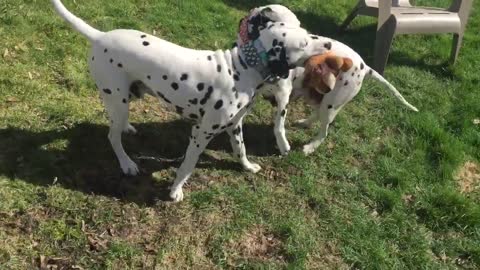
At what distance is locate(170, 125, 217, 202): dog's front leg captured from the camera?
13.8ft

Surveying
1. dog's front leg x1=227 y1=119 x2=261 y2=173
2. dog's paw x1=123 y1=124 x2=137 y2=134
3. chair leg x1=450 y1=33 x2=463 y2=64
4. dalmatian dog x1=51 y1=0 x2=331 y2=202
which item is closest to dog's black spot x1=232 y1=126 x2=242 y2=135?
dog's front leg x1=227 y1=119 x2=261 y2=173

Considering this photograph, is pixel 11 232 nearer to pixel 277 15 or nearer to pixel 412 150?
pixel 277 15

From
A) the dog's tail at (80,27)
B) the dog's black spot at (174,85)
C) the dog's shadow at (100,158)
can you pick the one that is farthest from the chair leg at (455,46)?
the dog's tail at (80,27)

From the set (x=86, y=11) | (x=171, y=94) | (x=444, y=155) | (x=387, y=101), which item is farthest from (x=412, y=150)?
(x=86, y=11)

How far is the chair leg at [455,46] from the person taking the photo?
7518 millimetres

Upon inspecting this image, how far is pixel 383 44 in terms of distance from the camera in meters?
7.13

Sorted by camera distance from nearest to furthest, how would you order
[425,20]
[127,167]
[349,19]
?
[127,167] < [425,20] < [349,19]

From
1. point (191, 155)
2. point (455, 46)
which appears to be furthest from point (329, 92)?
point (455, 46)

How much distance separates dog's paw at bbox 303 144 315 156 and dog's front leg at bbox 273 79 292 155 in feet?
0.59

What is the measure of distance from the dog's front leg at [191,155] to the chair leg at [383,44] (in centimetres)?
368

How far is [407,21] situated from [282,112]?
2884 millimetres

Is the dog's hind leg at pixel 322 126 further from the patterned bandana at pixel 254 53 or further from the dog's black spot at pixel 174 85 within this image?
the dog's black spot at pixel 174 85

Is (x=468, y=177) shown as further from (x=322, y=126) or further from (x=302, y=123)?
(x=302, y=123)

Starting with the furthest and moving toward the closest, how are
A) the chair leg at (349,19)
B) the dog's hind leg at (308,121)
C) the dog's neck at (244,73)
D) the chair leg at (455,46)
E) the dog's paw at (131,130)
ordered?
the chair leg at (349,19) < the chair leg at (455,46) < the dog's hind leg at (308,121) < the dog's paw at (131,130) < the dog's neck at (244,73)
